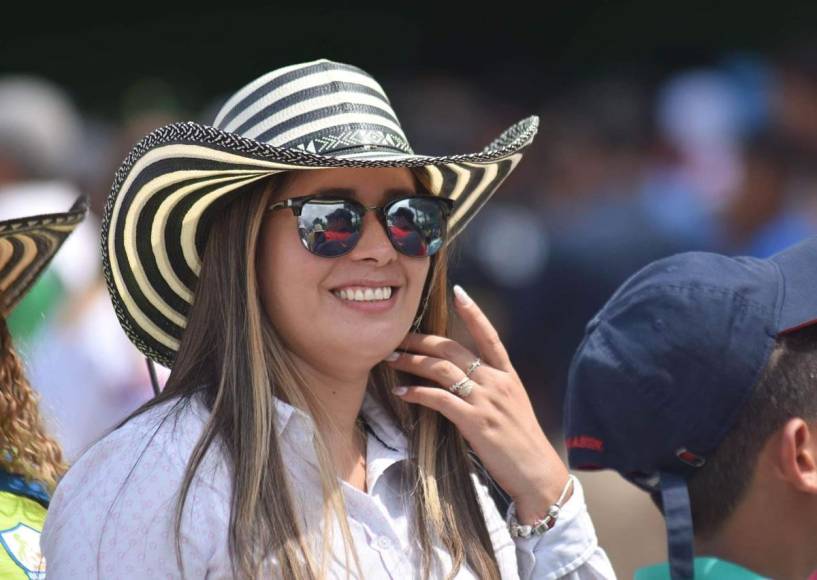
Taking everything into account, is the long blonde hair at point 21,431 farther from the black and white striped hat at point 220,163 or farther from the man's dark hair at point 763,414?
the man's dark hair at point 763,414

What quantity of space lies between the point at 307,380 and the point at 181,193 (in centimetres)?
43

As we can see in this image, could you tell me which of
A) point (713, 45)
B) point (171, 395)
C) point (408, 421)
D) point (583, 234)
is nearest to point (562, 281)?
point (583, 234)

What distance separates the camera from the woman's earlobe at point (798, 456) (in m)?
2.07

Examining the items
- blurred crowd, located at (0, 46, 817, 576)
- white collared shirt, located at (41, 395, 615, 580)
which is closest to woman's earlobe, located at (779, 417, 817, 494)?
white collared shirt, located at (41, 395, 615, 580)

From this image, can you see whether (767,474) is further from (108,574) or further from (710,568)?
(108,574)

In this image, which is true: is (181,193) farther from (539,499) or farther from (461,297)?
(539,499)

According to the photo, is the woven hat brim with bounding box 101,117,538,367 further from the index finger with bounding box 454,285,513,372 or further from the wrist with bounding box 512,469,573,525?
the wrist with bounding box 512,469,573,525

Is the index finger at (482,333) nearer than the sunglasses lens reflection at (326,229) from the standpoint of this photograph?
No

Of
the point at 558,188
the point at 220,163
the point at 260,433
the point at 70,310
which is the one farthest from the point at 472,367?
the point at 558,188

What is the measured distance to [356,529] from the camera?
235cm

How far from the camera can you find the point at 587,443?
2.21 meters

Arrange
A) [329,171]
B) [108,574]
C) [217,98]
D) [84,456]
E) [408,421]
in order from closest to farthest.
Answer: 1. [108,574]
2. [84,456]
3. [329,171]
4. [408,421]
5. [217,98]

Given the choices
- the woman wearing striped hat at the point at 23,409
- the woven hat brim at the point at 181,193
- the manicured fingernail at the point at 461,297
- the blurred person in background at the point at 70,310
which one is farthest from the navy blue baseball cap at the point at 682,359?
the blurred person in background at the point at 70,310

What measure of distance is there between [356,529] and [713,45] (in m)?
5.26
